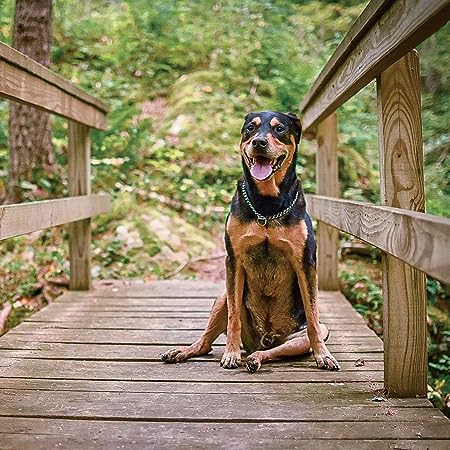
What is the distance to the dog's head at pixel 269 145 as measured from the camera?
9.90 feet

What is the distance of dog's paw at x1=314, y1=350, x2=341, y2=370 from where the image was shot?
3.02 metres

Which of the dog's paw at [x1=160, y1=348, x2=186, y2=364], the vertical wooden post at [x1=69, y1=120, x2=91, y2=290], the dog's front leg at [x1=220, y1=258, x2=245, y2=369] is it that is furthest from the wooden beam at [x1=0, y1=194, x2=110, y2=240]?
the dog's front leg at [x1=220, y1=258, x2=245, y2=369]

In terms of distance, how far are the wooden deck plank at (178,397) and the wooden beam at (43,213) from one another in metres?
0.68

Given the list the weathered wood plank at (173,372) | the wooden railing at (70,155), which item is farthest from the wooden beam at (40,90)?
the weathered wood plank at (173,372)

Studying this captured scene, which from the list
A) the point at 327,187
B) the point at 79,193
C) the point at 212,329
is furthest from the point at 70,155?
the point at 212,329

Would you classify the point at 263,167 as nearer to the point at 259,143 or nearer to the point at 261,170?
the point at 261,170

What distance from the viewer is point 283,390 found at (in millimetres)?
2701

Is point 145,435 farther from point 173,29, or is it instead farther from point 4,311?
point 173,29

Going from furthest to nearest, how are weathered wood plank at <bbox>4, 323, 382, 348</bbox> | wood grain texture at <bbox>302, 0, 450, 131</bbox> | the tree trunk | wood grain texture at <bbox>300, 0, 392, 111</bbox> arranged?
the tree trunk → weathered wood plank at <bbox>4, 323, 382, 348</bbox> → wood grain texture at <bbox>300, 0, 392, 111</bbox> → wood grain texture at <bbox>302, 0, 450, 131</bbox>

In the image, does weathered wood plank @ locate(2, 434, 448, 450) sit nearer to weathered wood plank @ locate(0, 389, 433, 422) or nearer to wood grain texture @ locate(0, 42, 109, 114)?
weathered wood plank @ locate(0, 389, 433, 422)

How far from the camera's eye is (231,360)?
308 cm

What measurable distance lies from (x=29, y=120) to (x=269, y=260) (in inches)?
161

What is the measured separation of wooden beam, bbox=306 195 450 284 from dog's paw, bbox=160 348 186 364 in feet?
3.54

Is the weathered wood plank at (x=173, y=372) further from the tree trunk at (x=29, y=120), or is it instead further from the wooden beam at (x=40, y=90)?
the tree trunk at (x=29, y=120)
